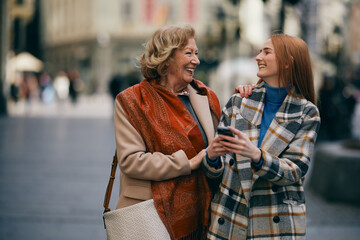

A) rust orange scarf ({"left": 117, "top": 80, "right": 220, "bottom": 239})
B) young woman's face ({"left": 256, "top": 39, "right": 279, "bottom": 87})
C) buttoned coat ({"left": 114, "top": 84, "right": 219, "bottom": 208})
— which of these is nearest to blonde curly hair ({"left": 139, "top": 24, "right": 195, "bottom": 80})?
rust orange scarf ({"left": 117, "top": 80, "right": 220, "bottom": 239})

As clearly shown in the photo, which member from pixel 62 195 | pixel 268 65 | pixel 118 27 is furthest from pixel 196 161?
pixel 118 27

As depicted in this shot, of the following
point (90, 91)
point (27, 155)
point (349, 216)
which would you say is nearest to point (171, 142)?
point (349, 216)

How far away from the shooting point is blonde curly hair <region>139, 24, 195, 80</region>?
2580mm

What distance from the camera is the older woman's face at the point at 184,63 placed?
2.60m

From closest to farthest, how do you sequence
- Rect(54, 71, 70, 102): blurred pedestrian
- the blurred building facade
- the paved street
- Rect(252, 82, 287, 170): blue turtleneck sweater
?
1. Rect(252, 82, 287, 170): blue turtleneck sweater
2. the paved street
3. Rect(54, 71, 70, 102): blurred pedestrian
4. the blurred building facade

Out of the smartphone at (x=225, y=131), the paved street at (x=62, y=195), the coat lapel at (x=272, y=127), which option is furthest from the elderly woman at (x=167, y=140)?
the paved street at (x=62, y=195)

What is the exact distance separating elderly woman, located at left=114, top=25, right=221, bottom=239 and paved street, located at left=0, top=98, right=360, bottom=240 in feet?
8.75

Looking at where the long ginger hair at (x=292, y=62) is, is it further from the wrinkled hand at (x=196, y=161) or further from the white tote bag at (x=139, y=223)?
the white tote bag at (x=139, y=223)

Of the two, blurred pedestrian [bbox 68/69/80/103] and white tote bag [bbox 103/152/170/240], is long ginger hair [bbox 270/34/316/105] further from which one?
blurred pedestrian [bbox 68/69/80/103]

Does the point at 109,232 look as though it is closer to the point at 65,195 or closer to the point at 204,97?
the point at 204,97

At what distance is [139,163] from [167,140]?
19 cm

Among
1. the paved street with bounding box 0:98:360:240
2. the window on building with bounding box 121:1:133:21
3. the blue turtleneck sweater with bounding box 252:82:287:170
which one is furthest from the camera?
the window on building with bounding box 121:1:133:21

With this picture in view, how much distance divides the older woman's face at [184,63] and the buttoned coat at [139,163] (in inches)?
9.3

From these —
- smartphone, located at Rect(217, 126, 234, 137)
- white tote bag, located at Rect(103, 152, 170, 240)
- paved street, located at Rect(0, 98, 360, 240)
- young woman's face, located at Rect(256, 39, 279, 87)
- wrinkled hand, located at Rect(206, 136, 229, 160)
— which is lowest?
paved street, located at Rect(0, 98, 360, 240)
